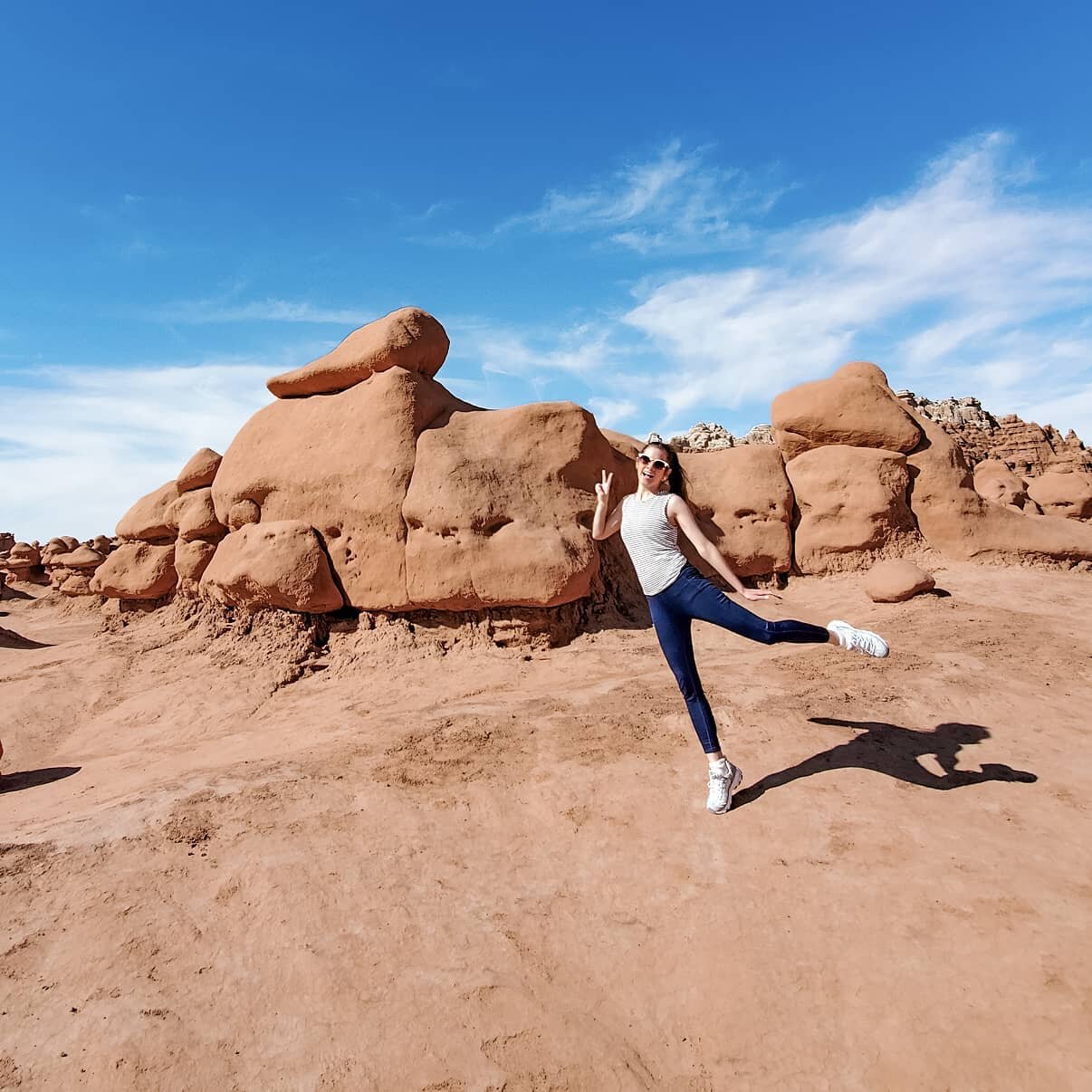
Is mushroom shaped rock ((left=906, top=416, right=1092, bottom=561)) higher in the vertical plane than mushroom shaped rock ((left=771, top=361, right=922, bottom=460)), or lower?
lower

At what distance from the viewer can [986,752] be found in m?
4.24

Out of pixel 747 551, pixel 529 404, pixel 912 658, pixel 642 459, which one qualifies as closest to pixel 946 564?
pixel 747 551

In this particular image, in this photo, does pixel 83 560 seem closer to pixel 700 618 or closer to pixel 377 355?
pixel 377 355

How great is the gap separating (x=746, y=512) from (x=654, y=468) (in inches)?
248

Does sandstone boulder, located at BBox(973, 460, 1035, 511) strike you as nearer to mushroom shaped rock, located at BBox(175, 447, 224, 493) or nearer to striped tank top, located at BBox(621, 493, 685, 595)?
striped tank top, located at BBox(621, 493, 685, 595)

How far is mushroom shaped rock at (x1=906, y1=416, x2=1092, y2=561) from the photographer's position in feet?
30.5

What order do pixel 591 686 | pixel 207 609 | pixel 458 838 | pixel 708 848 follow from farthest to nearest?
pixel 207 609, pixel 591 686, pixel 458 838, pixel 708 848

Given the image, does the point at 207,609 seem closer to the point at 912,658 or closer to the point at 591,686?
the point at 591,686

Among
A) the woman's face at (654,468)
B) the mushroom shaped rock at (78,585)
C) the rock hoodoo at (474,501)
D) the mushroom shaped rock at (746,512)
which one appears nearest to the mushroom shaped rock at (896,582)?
the rock hoodoo at (474,501)

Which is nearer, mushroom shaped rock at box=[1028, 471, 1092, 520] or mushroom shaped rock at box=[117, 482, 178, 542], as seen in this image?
mushroom shaped rock at box=[117, 482, 178, 542]

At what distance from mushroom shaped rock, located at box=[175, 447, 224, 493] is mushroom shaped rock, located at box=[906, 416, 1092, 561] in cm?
977

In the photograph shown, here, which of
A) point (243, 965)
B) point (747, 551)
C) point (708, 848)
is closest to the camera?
point (243, 965)

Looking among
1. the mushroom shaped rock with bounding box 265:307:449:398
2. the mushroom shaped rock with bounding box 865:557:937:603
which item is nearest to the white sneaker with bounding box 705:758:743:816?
the mushroom shaped rock with bounding box 865:557:937:603

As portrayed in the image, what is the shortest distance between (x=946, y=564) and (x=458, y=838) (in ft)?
26.5
